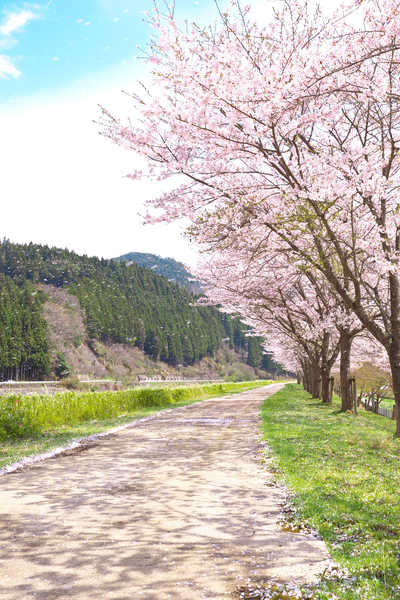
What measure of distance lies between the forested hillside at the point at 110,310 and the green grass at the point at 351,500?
7074 cm

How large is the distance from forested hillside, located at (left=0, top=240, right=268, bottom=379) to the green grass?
70736 mm

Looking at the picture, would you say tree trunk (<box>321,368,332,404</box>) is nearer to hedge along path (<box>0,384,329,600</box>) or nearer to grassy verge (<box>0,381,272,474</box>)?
grassy verge (<box>0,381,272,474</box>)

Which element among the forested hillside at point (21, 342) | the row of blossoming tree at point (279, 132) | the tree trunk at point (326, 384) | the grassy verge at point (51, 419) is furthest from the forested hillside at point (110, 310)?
the row of blossoming tree at point (279, 132)

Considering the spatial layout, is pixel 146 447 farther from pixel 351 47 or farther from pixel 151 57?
pixel 351 47

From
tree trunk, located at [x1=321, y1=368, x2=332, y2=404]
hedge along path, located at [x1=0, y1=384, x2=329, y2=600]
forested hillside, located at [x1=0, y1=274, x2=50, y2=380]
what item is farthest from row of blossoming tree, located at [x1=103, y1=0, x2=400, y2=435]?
forested hillside, located at [x1=0, y1=274, x2=50, y2=380]

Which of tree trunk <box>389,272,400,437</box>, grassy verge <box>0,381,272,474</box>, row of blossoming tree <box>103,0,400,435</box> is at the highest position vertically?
row of blossoming tree <box>103,0,400,435</box>

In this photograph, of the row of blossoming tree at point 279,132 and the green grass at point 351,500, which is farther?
the row of blossoming tree at point 279,132

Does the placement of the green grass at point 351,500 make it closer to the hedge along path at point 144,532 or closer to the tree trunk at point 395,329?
the hedge along path at point 144,532

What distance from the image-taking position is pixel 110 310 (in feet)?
358

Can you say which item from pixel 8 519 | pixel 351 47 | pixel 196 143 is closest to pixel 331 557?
pixel 8 519

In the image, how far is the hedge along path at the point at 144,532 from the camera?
3.57 metres

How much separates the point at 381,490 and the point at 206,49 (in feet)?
24.0

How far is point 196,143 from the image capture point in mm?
A: 8578

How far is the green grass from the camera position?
11.7 feet
